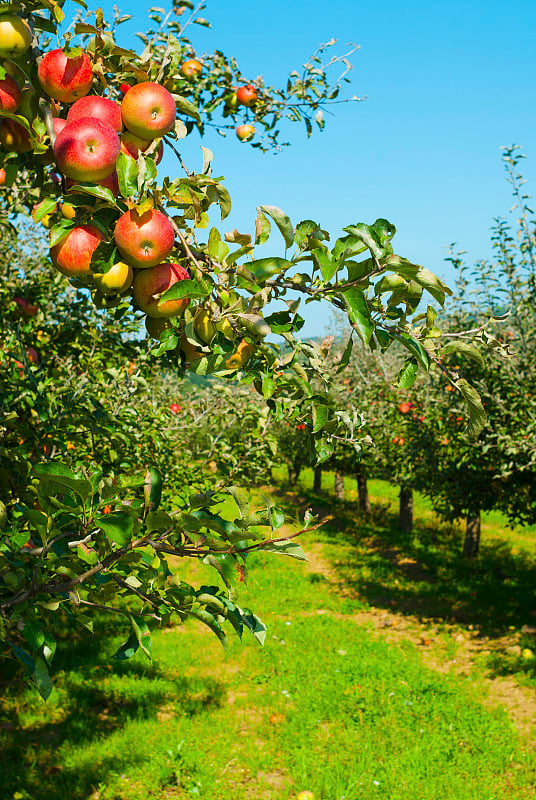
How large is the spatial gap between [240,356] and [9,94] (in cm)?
78

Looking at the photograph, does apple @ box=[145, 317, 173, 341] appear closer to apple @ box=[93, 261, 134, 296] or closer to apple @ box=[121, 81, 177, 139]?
apple @ box=[93, 261, 134, 296]

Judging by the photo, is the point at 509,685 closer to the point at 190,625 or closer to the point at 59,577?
the point at 190,625

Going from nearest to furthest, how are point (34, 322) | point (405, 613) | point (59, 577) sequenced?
point (59, 577), point (34, 322), point (405, 613)

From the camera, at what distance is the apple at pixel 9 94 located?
1295 mm

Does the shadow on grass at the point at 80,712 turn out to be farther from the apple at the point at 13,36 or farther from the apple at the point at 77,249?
the apple at the point at 13,36

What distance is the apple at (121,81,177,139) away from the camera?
4.16 ft

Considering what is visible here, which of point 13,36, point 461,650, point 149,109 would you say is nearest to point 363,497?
point 461,650

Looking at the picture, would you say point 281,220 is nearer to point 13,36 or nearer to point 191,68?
point 13,36

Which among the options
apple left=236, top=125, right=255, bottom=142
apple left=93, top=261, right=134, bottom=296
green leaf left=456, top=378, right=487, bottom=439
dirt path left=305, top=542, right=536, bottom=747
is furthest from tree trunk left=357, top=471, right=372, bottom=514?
apple left=93, top=261, right=134, bottom=296

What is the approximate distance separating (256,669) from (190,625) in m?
1.64

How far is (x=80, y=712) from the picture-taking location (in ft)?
17.4

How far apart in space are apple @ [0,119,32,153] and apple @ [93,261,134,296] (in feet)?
1.48

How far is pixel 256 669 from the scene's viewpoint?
652cm

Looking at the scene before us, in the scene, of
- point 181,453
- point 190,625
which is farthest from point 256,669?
point 181,453
